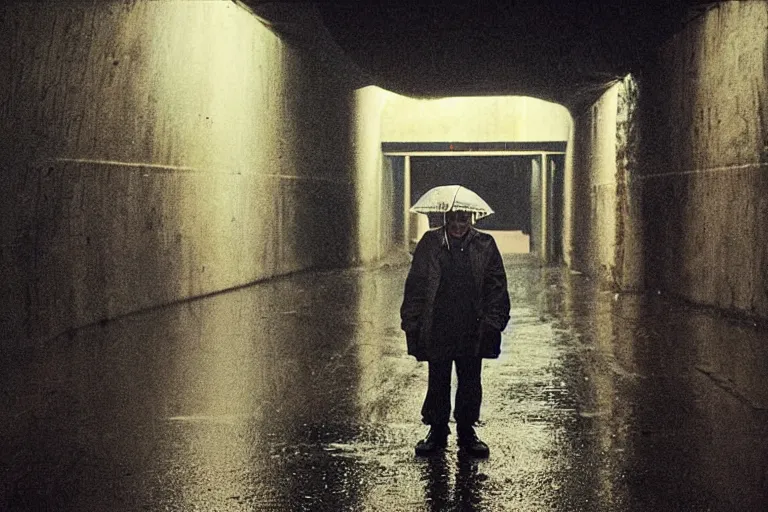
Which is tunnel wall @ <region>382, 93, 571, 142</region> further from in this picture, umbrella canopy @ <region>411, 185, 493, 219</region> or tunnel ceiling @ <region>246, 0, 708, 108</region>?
umbrella canopy @ <region>411, 185, 493, 219</region>

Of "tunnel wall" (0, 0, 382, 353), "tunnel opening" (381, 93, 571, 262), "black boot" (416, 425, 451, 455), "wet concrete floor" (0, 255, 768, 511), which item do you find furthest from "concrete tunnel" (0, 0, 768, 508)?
"tunnel opening" (381, 93, 571, 262)

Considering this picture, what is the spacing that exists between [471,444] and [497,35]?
39.7ft

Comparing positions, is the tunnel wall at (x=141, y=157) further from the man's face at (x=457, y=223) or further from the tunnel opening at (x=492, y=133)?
the tunnel opening at (x=492, y=133)

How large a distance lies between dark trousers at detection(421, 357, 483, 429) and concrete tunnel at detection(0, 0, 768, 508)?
3389 millimetres

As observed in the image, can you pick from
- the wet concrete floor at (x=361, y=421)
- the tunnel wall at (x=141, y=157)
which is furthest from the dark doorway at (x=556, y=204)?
the wet concrete floor at (x=361, y=421)

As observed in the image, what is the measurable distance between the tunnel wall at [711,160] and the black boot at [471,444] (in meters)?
7.73

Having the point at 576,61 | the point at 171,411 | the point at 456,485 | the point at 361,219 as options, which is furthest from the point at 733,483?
the point at 361,219

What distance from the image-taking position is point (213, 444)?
24.0 ft

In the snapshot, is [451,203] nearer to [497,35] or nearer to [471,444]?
Result: [471,444]

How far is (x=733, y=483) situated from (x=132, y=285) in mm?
10008

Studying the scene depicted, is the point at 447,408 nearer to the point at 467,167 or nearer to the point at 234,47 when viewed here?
the point at 234,47

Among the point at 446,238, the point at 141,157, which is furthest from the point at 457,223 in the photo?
the point at 141,157

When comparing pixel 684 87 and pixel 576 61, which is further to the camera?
pixel 576 61

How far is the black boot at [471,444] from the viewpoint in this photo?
6969 mm
